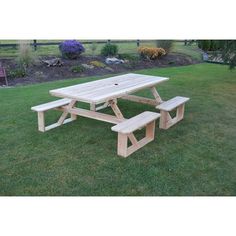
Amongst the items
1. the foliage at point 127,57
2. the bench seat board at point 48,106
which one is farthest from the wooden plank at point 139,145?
the foliage at point 127,57

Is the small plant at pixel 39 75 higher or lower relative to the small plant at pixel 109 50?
lower

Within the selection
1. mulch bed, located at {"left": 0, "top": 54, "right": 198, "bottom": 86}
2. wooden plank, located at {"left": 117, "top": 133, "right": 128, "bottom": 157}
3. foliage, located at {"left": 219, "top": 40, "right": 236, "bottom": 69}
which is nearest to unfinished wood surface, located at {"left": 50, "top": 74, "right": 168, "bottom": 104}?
wooden plank, located at {"left": 117, "top": 133, "right": 128, "bottom": 157}

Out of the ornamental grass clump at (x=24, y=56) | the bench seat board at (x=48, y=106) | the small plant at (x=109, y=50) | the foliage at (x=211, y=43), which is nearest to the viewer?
the bench seat board at (x=48, y=106)

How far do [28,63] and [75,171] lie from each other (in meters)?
6.39

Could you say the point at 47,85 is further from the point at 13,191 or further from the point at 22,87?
the point at 13,191

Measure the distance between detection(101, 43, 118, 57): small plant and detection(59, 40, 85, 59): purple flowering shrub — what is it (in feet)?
3.63

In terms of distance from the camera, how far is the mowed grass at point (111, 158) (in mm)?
3080

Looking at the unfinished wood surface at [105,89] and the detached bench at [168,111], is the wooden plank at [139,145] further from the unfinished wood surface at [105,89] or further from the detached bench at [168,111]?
the unfinished wood surface at [105,89]

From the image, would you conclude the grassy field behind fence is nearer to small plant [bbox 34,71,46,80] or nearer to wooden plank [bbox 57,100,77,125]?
small plant [bbox 34,71,46,80]

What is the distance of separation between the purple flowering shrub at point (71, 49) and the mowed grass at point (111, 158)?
15.4ft

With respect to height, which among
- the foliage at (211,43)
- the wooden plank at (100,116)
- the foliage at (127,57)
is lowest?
the wooden plank at (100,116)

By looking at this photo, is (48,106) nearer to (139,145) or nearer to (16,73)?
(139,145)


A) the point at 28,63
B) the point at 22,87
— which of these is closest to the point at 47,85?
the point at 22,87

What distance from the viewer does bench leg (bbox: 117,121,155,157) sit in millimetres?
3656
